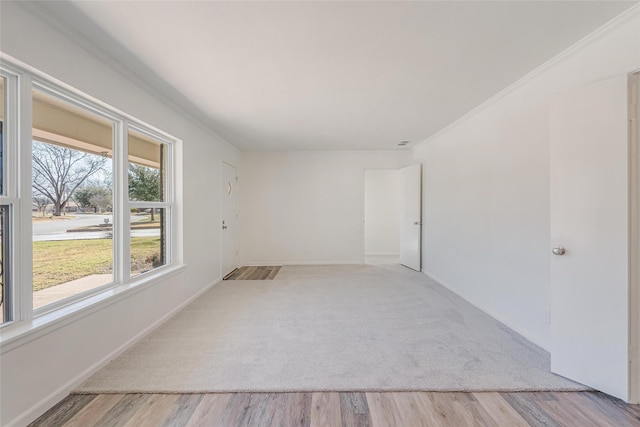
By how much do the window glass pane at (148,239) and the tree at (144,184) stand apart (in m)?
0.10

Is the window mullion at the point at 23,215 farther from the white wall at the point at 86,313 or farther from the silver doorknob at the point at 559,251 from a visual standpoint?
the silver doorknob at the point at 559,251

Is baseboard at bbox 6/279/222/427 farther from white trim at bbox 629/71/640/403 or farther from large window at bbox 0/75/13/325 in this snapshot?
white trim at bbox 629/71/640/403

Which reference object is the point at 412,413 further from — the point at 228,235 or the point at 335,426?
the point at 228,235

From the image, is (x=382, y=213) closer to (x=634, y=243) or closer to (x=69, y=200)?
(x=634, y=243)

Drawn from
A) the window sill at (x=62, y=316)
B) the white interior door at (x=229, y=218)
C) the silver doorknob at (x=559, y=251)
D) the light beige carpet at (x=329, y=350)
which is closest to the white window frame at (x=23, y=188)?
the window sill at (x=62, y=316)

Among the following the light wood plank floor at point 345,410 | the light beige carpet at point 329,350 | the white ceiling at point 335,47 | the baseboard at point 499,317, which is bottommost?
the light wood plank floor at point 345,410

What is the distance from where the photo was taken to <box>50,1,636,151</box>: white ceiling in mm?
1548

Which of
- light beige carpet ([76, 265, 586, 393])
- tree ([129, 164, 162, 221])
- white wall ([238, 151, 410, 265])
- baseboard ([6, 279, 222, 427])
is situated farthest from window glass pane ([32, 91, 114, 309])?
white wall ([238, 151, 410, 265])

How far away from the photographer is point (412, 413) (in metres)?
1.56

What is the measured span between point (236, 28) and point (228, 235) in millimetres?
3778

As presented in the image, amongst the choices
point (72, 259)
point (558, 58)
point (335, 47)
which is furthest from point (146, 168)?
point (558, 58)

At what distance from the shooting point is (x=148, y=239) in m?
2.79

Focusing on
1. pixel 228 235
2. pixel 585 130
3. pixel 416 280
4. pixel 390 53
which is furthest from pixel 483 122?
pixel 228 235

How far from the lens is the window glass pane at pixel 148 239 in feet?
8.47
